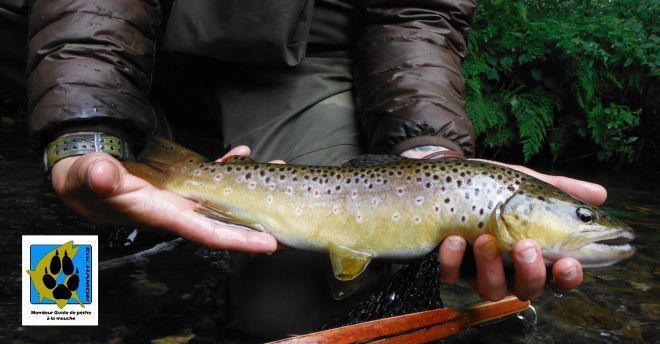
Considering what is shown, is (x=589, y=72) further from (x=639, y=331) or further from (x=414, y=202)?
(x=414, y=202)

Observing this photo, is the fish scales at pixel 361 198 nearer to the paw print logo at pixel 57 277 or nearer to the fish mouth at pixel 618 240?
the fish mouth at pixel 618 240

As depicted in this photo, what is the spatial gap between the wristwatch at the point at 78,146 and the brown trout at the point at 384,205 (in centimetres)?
11

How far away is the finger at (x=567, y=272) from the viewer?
1.63m

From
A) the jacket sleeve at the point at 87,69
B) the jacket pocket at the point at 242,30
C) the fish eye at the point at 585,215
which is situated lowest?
the fish eye at the point at 585,215

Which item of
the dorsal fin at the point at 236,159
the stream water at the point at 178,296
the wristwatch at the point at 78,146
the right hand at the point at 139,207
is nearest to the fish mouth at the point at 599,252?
the stream water at the point at 178,296

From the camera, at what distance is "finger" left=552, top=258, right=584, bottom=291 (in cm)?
163

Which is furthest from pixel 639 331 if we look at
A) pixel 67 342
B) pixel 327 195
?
pixel 67 342

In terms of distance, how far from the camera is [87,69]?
1978 mm

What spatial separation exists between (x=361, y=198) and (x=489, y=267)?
0.42m

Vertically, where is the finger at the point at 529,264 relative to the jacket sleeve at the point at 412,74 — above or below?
below

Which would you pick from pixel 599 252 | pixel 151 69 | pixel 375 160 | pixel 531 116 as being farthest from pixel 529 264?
pixel 531 116

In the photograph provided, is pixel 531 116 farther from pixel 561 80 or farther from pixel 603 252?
pixel 603 252

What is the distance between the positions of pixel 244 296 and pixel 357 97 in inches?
36.3

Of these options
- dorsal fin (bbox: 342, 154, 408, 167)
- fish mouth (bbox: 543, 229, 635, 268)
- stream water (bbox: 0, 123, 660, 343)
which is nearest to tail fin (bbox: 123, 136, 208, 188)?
dorsal fin (bbox: 342, 154, 408, 167)
